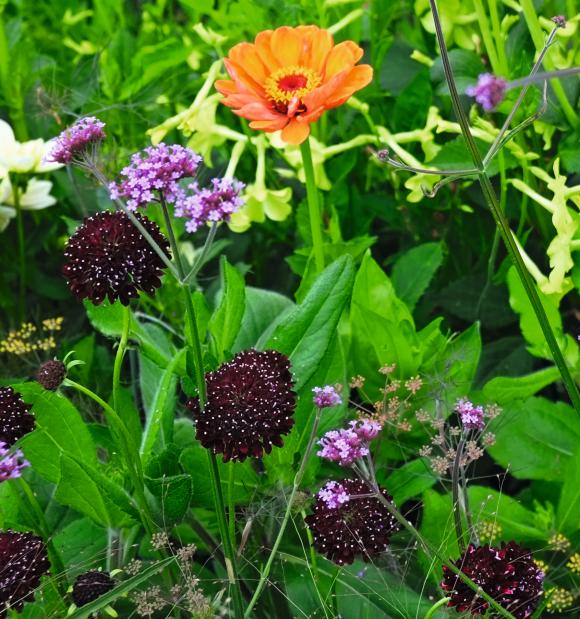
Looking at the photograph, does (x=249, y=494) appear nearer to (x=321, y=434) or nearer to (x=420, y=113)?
(x=321, y=434)

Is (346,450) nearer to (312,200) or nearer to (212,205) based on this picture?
(212,205)

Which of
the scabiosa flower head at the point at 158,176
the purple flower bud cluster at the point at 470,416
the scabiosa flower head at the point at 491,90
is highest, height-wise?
the scabiosa flower head at the point at 491,90

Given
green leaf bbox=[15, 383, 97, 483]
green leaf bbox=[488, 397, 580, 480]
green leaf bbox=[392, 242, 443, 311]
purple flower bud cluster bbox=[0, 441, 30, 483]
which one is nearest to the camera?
purple flower bud cluster bbox=[0, 441, 30, 483]

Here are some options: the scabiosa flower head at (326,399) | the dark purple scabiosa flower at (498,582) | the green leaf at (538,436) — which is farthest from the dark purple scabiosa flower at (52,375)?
the green leaf at (538,436)

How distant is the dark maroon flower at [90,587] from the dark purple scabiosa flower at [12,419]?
0.10 m

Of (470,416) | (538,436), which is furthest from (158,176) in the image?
(538,436)

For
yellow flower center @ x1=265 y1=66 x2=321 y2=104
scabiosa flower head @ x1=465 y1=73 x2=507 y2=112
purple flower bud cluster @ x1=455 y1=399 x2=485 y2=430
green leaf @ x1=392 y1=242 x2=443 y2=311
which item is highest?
scabiosa flower head @ x1=465 y1=73 x2=507 y2=112

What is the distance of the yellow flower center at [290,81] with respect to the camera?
2.83 feet

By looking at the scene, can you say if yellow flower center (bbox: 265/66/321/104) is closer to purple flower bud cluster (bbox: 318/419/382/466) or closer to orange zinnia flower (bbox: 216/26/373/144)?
orange zinnia flower (bbox: 216/26/373/144)

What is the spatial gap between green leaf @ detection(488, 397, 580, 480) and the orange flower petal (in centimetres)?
32

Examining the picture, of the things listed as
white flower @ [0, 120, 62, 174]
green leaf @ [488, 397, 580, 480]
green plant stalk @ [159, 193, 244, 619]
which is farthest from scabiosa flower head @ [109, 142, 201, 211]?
white flower @ [0, 120, 62, 174]

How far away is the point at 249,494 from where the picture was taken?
31.9 inches

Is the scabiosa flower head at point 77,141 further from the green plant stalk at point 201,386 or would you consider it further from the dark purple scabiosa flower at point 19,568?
the dark purple scabiosa flower at point 19,568

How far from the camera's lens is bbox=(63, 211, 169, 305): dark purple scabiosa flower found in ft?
2.06
